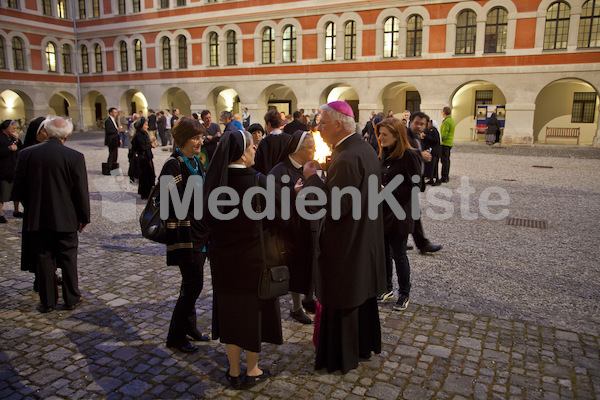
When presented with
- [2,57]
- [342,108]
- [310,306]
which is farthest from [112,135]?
[2,57]

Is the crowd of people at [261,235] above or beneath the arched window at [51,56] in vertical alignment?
beneath

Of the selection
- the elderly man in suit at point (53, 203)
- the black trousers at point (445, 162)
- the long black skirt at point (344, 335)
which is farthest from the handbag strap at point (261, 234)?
the black trousers at point (445, 162)

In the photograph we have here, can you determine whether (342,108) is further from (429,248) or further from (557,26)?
(557,26)

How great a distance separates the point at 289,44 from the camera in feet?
92.5

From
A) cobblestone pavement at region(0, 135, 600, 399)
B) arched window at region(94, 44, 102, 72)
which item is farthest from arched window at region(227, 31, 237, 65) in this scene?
cobblestone pavement at region(0, 135, 600, 399)

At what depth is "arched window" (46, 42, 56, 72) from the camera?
34.1m

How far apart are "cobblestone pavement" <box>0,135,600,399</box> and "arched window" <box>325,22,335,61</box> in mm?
21337

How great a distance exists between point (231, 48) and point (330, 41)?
689 cm

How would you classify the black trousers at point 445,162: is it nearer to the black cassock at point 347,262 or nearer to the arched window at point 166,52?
the black cassock at point 347,262

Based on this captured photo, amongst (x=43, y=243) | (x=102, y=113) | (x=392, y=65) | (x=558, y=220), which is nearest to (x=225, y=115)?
(x=43, y=243)

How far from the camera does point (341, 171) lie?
126 inches

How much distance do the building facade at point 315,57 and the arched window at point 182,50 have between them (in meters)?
0.13

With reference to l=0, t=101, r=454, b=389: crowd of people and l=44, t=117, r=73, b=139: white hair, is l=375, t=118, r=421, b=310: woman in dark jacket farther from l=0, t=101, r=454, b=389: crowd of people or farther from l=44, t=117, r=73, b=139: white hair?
l=44, t=117, r=73, b=139: white hair

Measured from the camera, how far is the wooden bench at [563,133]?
24869 millimetres
